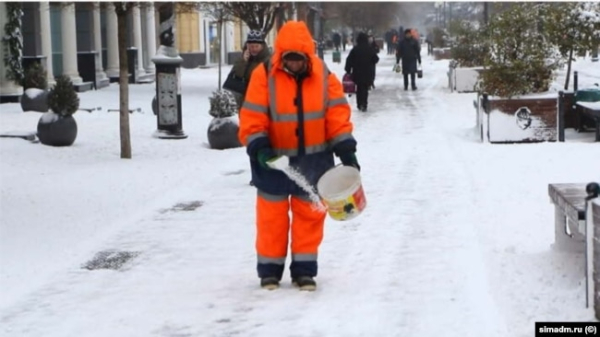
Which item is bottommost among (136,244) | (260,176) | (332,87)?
(136,244)

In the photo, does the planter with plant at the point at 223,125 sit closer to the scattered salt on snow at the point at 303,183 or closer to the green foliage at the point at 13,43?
the scattered salt on snow at the point at 303,183

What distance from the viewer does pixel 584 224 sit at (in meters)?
5.97

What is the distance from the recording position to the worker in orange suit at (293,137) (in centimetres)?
664

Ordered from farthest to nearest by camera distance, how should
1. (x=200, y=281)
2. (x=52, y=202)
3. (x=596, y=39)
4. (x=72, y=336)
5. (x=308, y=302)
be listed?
(x=596, y=39)
(x=52, y=202)
(x=200, y=281)
(x=308, y=302)
(x=72, y=336)

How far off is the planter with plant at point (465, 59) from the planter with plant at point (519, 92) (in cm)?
1034

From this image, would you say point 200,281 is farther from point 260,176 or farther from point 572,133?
point 572,133

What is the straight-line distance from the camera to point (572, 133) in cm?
1577

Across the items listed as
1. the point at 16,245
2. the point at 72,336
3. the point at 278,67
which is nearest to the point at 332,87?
the point at 278,67

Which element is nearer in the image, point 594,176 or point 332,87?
point 332,87

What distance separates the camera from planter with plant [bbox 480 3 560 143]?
48.3 feet

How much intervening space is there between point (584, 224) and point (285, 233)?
1.82 meters

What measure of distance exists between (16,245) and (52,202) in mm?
1930

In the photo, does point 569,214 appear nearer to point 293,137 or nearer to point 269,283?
point 293,137

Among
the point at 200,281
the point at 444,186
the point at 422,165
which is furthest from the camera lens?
the point at 422,165
